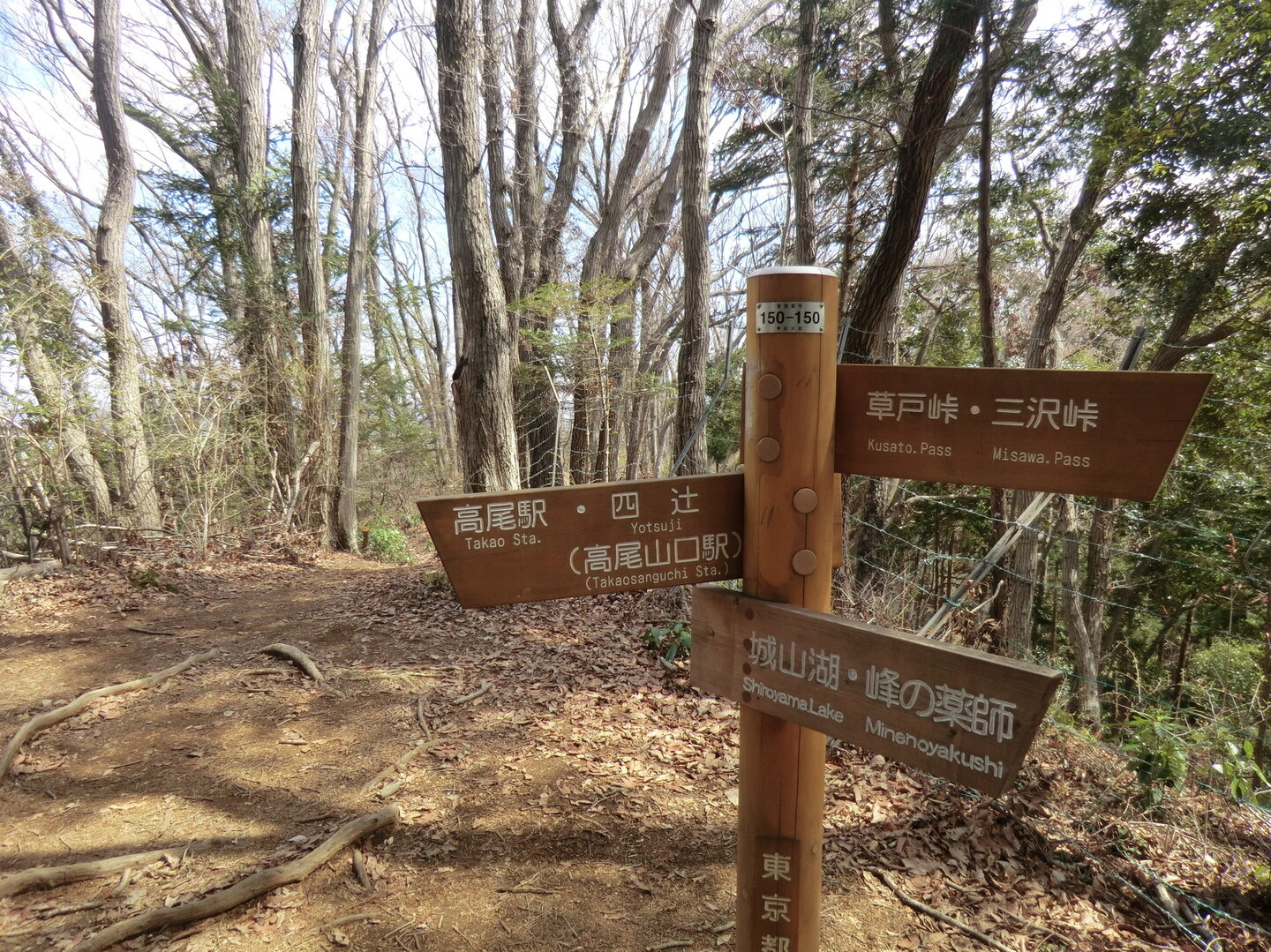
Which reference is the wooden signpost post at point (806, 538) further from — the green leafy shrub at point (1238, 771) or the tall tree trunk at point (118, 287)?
the tall tree trunk at point (118, 287)

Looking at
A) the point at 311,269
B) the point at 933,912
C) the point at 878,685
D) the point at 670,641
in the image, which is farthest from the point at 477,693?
the point at 311,269

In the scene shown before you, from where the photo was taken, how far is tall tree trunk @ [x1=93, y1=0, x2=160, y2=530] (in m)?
7.71

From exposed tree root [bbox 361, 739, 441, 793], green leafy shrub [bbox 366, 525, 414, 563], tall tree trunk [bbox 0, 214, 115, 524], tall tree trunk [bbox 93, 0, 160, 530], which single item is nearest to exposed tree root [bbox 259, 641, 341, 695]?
exposed tree root [bbox 361, 739, 441, 793]

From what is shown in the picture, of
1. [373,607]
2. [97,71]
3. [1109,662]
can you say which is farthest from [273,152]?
[1109,662]

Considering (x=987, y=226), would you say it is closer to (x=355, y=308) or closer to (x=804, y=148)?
(x=804, y=148)

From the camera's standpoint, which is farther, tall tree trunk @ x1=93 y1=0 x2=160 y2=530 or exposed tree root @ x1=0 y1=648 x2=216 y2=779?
tall tree trunk @ x1=93 y1=0 x2=160 y2=530

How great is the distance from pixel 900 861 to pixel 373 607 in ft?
17.0

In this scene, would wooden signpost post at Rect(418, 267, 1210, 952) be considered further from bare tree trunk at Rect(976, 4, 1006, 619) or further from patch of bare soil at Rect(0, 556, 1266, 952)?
bare tree trunk at Rect(976, 4, 1006, 619)

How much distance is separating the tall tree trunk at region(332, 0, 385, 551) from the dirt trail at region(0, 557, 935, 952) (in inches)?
183

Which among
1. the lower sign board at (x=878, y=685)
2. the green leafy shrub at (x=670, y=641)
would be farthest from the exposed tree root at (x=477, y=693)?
the lower sign board at (x=878, y=685)

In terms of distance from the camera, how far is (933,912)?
262 cm

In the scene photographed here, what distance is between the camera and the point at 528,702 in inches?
172

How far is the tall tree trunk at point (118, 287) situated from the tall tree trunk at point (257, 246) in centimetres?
158

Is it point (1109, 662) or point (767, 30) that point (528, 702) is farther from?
point (1109, 662)
